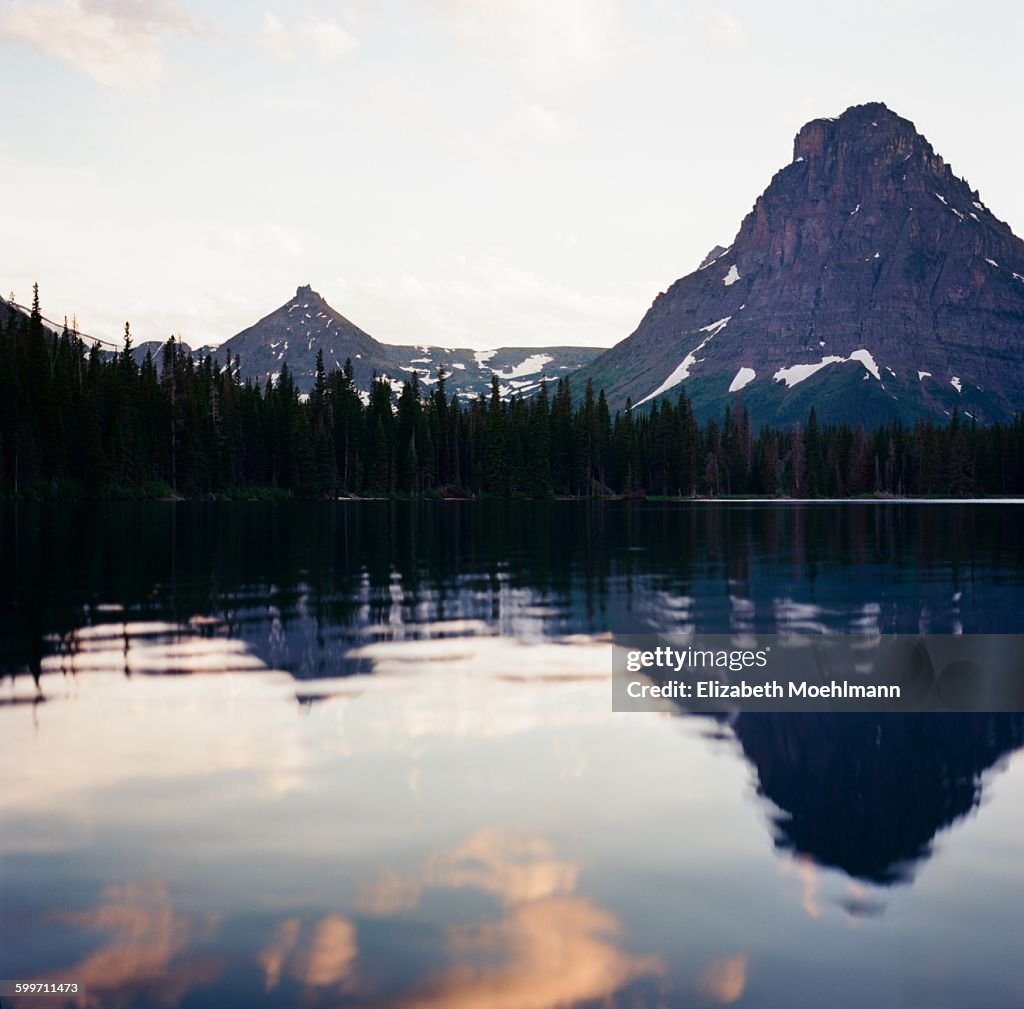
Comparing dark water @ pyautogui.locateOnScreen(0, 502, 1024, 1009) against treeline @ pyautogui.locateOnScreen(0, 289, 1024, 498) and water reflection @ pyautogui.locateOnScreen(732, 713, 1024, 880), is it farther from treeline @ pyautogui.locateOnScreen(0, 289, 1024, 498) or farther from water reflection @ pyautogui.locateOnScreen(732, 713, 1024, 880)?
treeline @ pyautogui.locateOnScreen(0, 289, 1024, 498)

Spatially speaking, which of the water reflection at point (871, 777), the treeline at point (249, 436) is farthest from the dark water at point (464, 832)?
the treeline at point (249, 436)

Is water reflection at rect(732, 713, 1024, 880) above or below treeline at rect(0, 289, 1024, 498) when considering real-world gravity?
below

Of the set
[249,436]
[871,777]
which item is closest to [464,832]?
[871,777]

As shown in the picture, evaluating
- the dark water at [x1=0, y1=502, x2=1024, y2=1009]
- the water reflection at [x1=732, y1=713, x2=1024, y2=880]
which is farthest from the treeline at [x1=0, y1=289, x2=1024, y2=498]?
the water reflection at [x1=732, y1=713, x2=1024, y2=880]

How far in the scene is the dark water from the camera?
253 inches

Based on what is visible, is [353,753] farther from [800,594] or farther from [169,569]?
A: [169,569]

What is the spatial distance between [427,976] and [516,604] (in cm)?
1891

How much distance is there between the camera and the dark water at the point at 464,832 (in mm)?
6414

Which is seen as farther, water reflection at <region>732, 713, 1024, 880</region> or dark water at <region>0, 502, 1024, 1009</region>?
water reflection at <region>732, 713, 1024, 880</region>

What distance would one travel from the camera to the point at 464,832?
29.0ft

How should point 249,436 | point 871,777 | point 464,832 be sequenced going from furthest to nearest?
point 249,436 < point 871,777 < point 464,832

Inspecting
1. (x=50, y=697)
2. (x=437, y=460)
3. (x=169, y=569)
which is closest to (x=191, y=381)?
(x=437, y=460)

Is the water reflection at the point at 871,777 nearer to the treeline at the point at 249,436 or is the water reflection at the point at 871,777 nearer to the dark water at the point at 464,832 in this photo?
the dark water at the point at 464,832

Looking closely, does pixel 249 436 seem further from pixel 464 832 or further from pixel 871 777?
pixel 464 832
